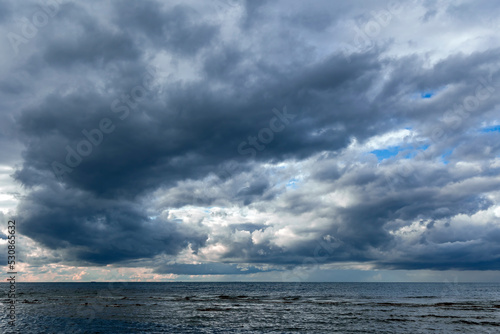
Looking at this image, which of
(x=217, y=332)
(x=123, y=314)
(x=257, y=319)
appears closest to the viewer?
(x=217, y=332)

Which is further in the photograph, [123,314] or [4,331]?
[123,314]

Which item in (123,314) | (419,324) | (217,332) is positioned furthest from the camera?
(123,314)

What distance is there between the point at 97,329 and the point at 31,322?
1658 cm

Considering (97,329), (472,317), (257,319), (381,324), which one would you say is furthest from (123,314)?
(472,317)

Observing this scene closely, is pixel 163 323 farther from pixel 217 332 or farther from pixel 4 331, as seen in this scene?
pixel 4 331

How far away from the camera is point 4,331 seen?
49.2 m

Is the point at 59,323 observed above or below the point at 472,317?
above

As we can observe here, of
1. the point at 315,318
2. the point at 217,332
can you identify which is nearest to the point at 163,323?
the point at 217,332

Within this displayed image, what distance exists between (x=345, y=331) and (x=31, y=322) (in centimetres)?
5073

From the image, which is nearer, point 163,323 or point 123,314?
point 163,323

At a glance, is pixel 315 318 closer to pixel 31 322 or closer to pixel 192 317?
pixel 192 317

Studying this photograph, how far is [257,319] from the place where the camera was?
6084 cm

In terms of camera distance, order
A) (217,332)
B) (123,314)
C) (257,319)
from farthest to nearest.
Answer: (123,314) → (257,319) → (217,332)

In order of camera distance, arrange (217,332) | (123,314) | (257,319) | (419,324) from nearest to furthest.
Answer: (217,332) < (419,324) < (257,319) < (123,314)
